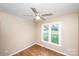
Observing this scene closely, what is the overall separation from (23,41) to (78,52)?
97 centimetres

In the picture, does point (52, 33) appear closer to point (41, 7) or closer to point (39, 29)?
point (39, 29)

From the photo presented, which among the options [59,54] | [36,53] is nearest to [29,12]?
[36,53]

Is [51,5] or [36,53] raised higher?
[51,5]

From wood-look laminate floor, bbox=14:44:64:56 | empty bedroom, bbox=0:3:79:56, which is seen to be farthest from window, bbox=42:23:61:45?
wood-look laminate floor, bbox=14:44:64:56

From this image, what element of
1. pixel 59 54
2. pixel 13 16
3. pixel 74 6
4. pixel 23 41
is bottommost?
pixel 59 54

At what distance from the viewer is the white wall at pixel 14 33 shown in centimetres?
137

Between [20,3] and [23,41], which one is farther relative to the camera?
[23,41]

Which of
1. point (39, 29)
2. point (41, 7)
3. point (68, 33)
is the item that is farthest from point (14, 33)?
point (68, 33)

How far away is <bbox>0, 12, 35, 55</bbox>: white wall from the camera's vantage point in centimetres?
→ 137

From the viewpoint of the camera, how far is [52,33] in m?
1.44

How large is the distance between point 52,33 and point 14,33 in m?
0.67

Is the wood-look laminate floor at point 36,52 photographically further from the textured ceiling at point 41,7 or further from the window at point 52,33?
the textured ceiling at point 41,7

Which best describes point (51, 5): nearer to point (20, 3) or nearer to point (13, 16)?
point (20, 3)

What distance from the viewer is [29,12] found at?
4.52ft
